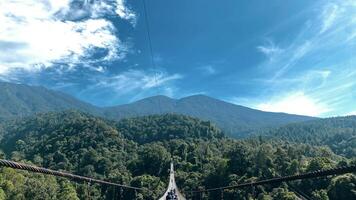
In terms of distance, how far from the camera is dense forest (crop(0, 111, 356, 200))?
42531 mm

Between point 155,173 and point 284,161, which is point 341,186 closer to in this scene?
point 284,161

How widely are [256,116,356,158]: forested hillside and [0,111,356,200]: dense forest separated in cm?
63

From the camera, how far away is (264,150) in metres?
53.9

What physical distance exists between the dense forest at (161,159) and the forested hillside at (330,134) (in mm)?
631

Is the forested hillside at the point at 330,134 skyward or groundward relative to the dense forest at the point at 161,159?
skyward

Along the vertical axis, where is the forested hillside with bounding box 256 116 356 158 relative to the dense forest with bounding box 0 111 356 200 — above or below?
above

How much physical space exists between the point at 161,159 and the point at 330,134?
64.9 meters

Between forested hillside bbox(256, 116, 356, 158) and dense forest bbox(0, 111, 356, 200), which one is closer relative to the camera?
dense forest bbox(0, 111, 356, 200)

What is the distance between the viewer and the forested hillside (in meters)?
89.3

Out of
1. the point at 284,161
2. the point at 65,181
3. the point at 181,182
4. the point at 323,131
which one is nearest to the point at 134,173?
the point at 181,182

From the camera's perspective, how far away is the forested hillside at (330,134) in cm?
8929

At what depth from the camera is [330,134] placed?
11712cm

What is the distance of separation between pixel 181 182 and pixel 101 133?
3178cm

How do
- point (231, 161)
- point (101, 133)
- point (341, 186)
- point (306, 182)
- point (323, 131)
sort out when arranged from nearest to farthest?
point (341, 186), point (306, 182), point (231, 161), point (101, 133), point (323, 131)
